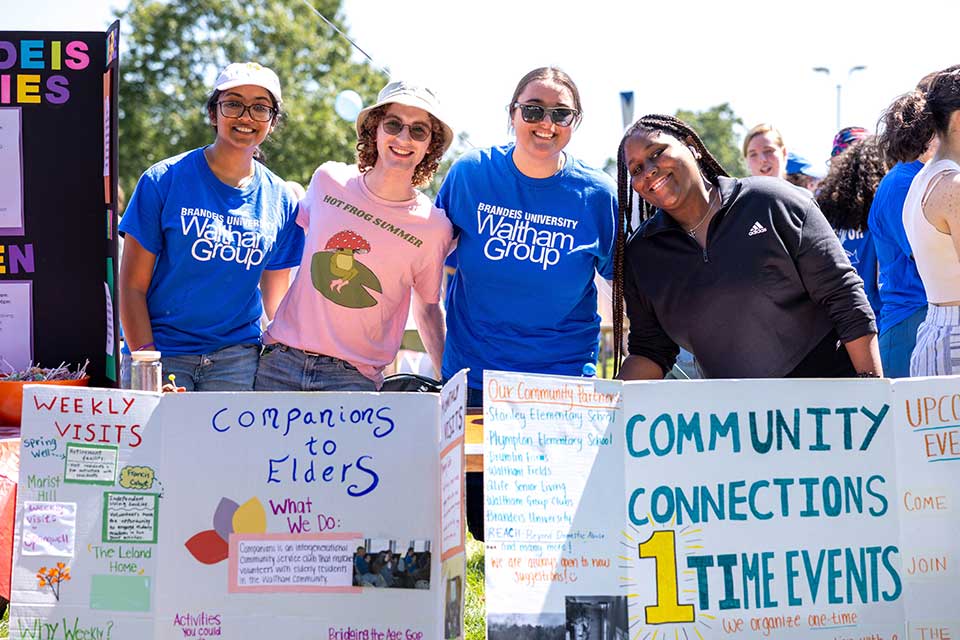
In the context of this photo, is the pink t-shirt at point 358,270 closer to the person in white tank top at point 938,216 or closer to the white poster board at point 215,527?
the white poster board at point 215,527

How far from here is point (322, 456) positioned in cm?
271

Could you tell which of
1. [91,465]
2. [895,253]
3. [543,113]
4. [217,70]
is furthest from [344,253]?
[217,70]

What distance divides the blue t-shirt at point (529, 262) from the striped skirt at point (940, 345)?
104cm

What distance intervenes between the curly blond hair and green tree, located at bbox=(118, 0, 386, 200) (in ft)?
53.8

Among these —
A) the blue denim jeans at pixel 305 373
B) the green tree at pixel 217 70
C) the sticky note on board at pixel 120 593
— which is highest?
the green tree at pixel 217 70

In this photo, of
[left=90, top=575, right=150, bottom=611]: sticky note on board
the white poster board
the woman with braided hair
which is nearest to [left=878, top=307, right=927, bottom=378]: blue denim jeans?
the woman with braided hair

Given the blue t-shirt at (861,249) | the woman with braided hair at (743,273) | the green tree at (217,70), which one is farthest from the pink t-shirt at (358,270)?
the green tree at (217,70)

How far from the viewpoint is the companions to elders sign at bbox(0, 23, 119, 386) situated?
11.5ft

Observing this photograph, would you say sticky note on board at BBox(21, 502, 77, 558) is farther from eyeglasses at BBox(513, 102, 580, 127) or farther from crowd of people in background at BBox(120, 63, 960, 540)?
eyeglasses at BBox(513, 102, 580, 127)

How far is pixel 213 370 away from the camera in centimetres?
345

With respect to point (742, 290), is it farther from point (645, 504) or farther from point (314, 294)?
point (314, 294)

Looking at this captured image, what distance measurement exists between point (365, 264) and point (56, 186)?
1112 millimetres

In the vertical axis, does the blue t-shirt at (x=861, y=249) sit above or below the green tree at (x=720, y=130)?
below

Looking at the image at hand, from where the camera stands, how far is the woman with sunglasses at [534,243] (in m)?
3.40
